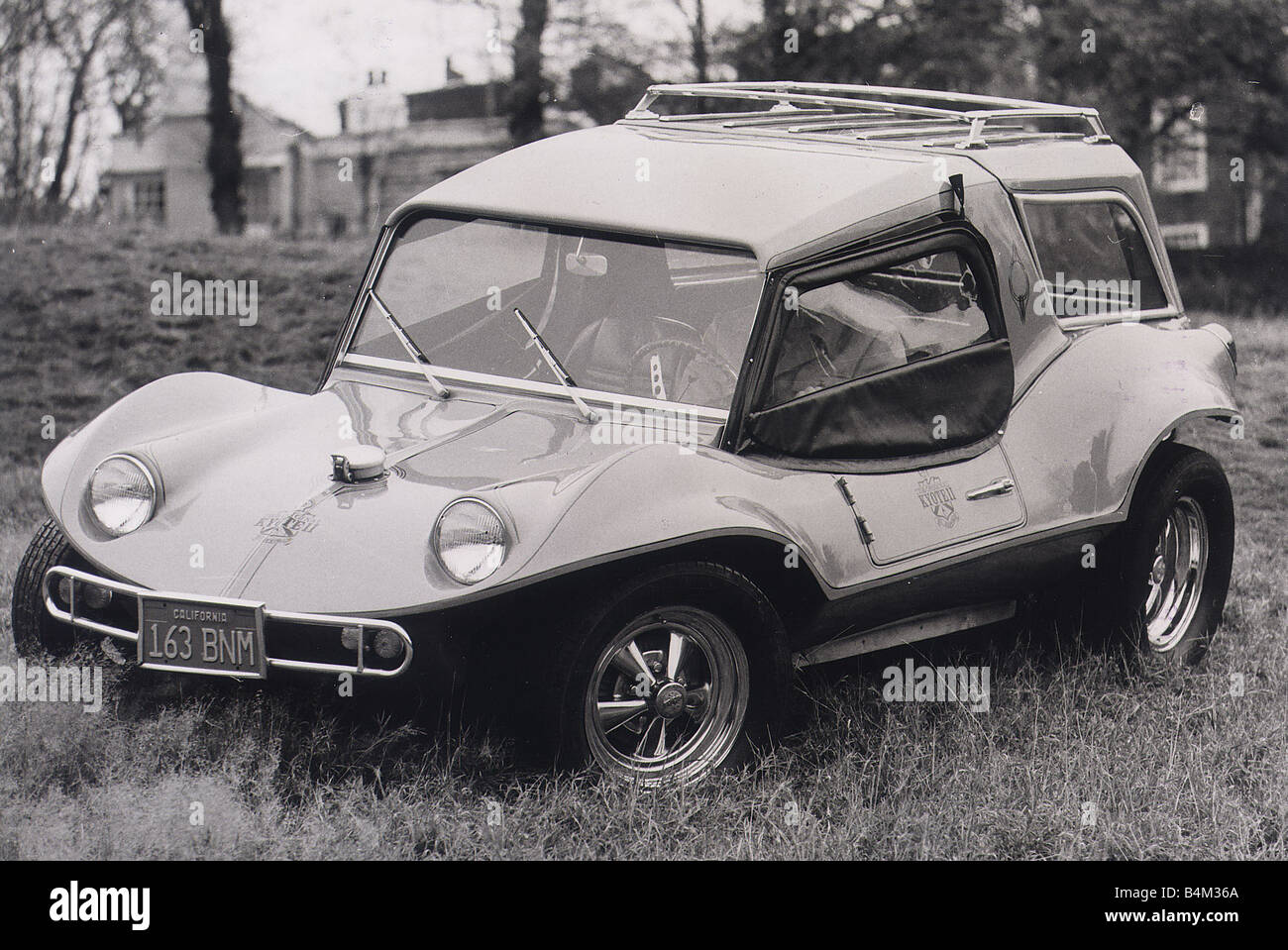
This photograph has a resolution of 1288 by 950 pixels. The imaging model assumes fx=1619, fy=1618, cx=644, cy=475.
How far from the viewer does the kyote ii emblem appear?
5.20 metres

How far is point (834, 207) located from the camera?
16.9 feet

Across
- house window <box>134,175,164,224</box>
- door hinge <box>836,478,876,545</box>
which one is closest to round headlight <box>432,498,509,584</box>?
door hinge <box>836,478,876,545</box>

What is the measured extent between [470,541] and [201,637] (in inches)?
31.3

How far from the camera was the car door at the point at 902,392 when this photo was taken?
500 centimetres

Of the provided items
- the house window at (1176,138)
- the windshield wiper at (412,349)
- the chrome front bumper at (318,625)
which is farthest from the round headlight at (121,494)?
the house window at (1176,138)

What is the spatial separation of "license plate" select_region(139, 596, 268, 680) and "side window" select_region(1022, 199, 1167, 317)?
3.08 metres

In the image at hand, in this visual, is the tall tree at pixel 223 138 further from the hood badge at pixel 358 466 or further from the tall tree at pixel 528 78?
the hood badge at pixel 358 466

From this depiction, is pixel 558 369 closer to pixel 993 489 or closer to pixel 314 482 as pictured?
pixel 314 482

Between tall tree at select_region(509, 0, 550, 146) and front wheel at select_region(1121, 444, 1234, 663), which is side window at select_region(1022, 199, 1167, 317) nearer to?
front wheel at select_region(1121, 444, 1234, 663)

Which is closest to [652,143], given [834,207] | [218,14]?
[834,207]

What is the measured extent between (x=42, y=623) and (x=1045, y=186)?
3847 millimetres

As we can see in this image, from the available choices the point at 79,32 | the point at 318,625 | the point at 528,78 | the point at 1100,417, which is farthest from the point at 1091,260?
the point at 79,32
